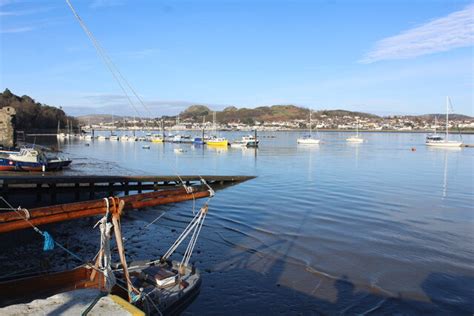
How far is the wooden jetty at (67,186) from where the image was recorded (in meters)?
24.7

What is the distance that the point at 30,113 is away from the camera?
157 meters

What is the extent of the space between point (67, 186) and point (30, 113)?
483ft

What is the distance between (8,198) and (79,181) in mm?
4132

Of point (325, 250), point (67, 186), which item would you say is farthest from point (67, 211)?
point (67, 186)

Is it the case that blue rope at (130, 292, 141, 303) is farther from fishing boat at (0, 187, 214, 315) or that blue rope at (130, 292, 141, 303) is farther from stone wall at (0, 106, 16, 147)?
stone wall at (0, 106, 16, 147)

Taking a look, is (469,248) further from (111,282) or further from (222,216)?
(111,282)


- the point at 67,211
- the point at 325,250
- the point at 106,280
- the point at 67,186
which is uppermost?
the point at 67,211

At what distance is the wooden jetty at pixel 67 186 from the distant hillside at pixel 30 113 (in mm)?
129219

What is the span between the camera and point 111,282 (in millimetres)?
8164

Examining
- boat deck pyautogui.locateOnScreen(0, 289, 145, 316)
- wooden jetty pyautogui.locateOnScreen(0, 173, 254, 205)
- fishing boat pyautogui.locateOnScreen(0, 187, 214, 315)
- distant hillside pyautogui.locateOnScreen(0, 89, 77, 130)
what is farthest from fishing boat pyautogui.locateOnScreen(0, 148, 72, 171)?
distant hillside pyautogui.locateOnScreen(0, 89, 77, 130)

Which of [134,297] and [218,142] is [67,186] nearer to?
[134,297]

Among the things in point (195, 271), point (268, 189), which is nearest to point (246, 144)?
point (268, 189)

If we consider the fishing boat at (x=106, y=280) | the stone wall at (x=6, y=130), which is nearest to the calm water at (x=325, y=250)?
the fishing boat at (x=106, y=280)

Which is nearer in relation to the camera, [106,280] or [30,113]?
[106,280]
